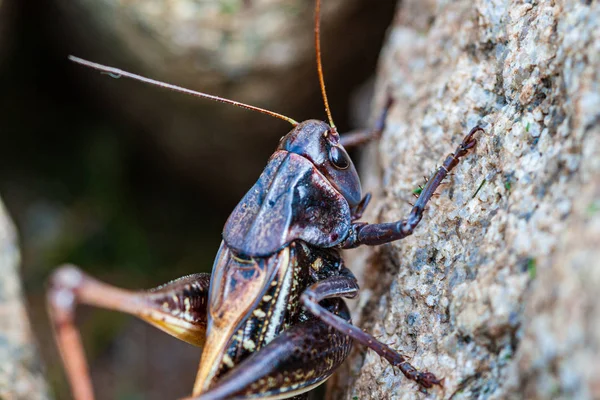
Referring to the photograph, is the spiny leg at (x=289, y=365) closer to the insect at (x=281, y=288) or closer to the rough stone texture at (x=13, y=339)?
the insect at (x=281, y=288)

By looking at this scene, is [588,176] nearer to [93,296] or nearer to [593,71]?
[593,71]

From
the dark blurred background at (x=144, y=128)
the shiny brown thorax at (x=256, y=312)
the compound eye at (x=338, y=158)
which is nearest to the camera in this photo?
the shiny brown thorax at (x=256, y=312)

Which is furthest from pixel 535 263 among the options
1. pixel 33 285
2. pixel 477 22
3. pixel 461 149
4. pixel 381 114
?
pixel 33 285

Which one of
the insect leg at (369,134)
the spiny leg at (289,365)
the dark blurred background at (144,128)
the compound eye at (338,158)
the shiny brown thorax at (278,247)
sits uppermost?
the dark blurred background at (144,128)

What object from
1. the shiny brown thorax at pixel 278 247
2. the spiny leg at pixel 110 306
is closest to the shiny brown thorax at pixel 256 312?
the shiny brown thorax at pixel 278 247

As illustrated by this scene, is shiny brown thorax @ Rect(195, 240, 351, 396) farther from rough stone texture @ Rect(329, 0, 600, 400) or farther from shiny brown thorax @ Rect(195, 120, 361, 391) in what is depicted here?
rough stone texture @ Rect(329, 0, 600, 400)
